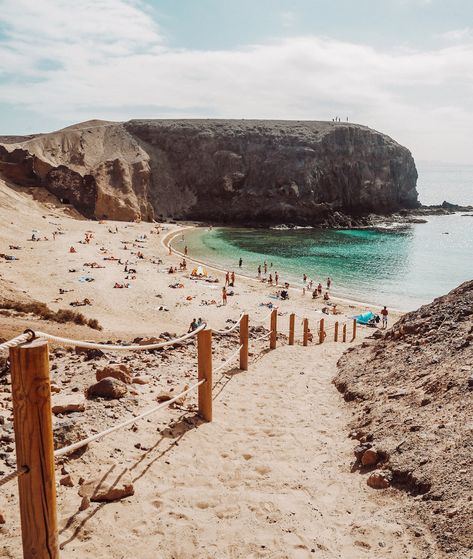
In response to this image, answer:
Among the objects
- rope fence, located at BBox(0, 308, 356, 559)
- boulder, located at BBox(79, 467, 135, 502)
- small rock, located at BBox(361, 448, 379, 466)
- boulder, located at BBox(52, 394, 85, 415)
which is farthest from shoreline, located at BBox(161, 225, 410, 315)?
rope fence, located at BBox(0, 308, 356, 559)

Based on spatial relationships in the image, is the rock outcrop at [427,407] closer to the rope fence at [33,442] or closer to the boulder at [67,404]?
the rope fence at [33,442]

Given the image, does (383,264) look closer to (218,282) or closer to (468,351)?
(218,282)

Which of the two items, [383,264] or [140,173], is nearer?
[383,264]

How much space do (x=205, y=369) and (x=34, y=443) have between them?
3371 millimetres

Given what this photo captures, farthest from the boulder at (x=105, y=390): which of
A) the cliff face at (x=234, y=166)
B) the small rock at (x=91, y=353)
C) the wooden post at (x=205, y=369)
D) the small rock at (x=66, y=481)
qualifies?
the cliff face at (x=234, y=166)

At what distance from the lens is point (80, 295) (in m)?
23.5

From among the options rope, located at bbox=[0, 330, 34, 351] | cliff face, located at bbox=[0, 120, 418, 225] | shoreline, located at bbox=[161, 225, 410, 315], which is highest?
cliff face, located at bbox=[0, 120, 418, 225]

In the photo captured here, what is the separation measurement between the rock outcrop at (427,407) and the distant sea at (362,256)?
22753 mm

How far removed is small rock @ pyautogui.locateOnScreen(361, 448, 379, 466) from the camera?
4.85m

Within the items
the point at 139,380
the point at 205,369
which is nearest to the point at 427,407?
the point at 205,369

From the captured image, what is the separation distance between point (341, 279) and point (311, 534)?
36.4 metres

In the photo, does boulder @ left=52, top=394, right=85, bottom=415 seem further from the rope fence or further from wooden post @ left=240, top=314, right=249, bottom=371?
wooden post @ left=240, top=314, right=249, bottom=371

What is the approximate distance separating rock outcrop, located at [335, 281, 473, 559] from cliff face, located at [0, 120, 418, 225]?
2419 inches

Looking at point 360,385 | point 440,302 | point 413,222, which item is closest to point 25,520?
point 360,385
